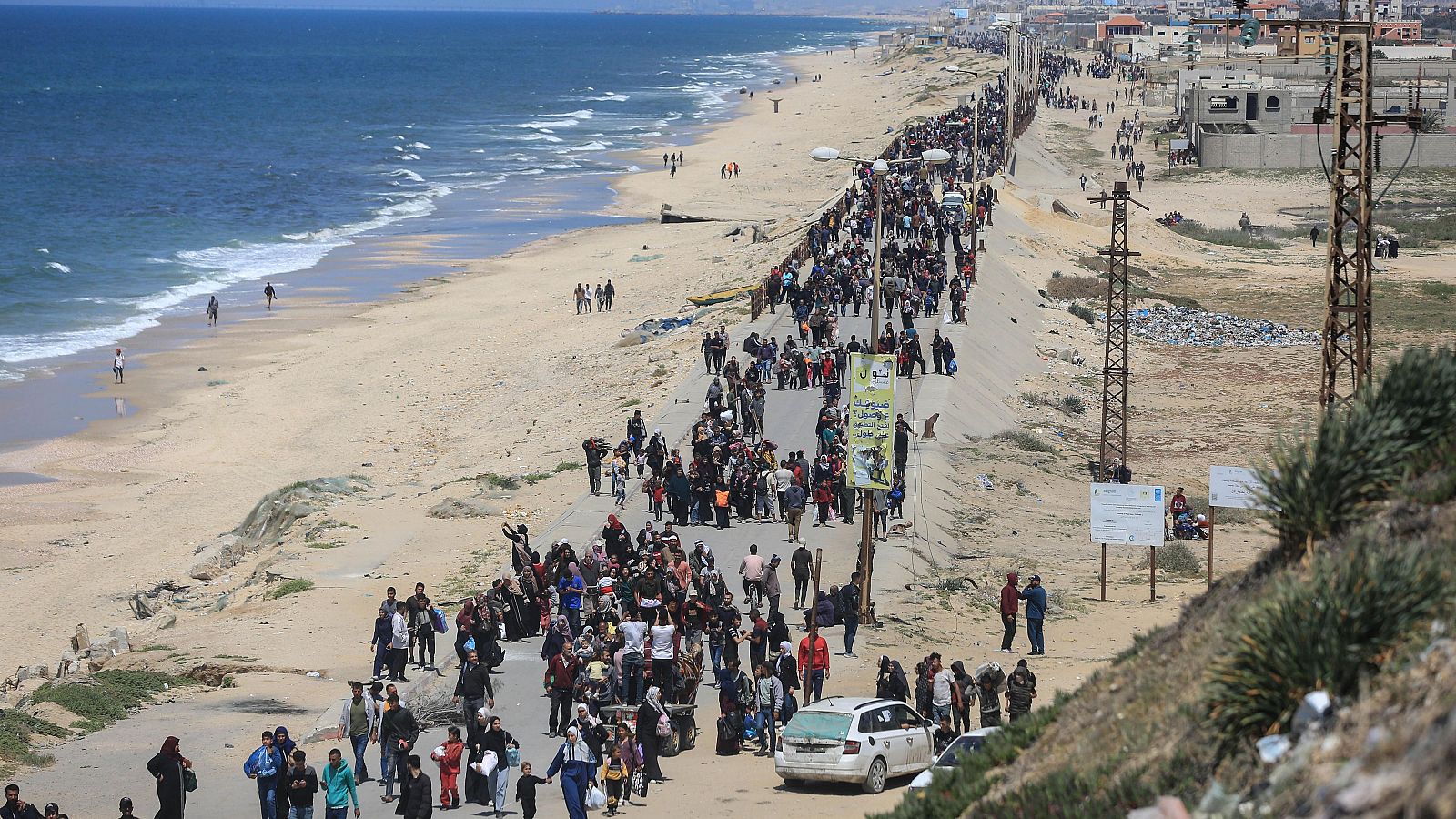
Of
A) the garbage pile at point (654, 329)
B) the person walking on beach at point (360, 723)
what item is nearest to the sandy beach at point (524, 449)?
the garbage pile at point (654, 329)

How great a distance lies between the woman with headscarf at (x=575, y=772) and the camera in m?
14.5

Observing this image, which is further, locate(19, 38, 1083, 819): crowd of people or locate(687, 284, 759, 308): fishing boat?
locate(687, 284, 759, 308): fishing boat

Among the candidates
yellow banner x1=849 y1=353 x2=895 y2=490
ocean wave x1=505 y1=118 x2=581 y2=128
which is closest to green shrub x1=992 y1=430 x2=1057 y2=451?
yellow banner x1=849 y1=353 x2=895 y2=490

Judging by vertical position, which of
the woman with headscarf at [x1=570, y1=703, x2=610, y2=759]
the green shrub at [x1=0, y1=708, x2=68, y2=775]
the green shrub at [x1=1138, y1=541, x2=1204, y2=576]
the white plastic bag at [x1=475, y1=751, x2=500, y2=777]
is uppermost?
the woman with headscarf at [x1=570, y1=703, x2=610, y2=759]

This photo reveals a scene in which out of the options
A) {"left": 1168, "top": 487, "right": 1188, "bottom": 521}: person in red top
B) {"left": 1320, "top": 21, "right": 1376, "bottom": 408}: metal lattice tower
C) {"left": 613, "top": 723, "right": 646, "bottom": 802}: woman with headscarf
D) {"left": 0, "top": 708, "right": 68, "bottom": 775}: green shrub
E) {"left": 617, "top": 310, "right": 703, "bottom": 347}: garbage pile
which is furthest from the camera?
{"left": 617, "top": 310, "right": 703, "bottom": 347}: garbage pile

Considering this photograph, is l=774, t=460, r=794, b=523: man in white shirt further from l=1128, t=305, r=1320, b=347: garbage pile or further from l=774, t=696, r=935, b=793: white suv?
l=1128, t=305, r=1320, b=347: garbage pile

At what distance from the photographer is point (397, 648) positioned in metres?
18.8

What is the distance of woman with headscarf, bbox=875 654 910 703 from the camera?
1694 cm

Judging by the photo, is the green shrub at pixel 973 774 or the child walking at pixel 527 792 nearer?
the green shrub at pixel 973 774

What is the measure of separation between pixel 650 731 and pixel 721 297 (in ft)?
98.7

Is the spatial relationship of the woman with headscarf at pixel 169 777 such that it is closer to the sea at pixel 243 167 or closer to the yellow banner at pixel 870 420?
the yellow banner at pixel 870 420

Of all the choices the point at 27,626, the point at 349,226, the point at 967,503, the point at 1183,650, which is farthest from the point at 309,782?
the point at 349,226

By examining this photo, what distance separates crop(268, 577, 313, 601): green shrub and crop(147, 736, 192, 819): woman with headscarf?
352 inches

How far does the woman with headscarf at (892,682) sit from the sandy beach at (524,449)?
1523 millimetres
